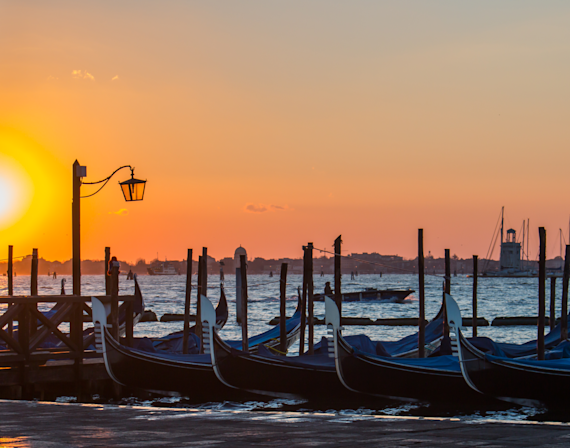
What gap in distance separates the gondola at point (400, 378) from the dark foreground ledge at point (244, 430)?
17.8ft

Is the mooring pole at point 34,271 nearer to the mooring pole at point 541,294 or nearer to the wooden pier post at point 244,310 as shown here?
the wooden pier post at point 244,310

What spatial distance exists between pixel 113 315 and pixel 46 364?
120cm

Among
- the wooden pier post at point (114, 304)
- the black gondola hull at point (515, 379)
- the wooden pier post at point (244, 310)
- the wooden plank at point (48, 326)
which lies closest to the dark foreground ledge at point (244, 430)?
the wooden plank at point (48, 326)

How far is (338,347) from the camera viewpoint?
10461 millimetres

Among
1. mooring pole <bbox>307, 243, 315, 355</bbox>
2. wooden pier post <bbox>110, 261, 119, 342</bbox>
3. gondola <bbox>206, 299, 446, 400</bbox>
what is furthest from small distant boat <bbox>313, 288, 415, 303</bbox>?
wooden pier post <bbox>110, 261, 119, 342</bbox>

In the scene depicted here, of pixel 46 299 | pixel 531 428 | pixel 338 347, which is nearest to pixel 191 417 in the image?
pixel 531 428

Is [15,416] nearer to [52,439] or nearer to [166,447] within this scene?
[52,439]

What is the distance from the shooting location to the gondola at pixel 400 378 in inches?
419

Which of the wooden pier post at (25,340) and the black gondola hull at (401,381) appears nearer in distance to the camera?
the wooden pier post at (25,340)

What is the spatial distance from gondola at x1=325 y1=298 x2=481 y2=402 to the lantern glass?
141 inches

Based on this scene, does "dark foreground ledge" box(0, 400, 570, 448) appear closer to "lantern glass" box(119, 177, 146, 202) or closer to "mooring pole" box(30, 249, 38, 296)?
"lantern glass" box(119, 177, 146, 202)

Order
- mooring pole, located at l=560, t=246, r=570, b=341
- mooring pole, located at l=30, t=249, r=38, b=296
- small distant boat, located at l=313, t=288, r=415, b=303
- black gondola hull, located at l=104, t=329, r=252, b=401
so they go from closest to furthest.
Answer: black gondola hull, located at l=104, t=329, r=252, b=401 → mooring pole, located at l=560, t=246, r=570, b=341 → mooring pole, located at l=30, t=249, r=38, b=296 → small distant boat, located at l=313, t=288, r=415, b=303

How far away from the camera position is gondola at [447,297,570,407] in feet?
34.1

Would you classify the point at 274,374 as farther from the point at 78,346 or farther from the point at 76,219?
the point at 76,219
